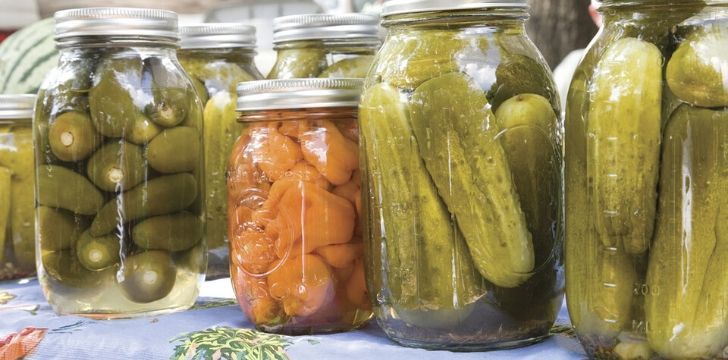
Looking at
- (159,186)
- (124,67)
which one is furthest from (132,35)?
(159,186)

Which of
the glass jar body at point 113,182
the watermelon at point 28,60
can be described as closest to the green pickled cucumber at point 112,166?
the glass jar body at point 113,182

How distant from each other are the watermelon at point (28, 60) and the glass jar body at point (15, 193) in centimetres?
56

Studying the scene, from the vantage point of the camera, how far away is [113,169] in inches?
41.9

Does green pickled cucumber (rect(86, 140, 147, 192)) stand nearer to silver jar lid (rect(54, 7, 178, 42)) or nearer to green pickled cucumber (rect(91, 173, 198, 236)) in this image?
green pickled cucumber (rect(91, 173, 198, 236))

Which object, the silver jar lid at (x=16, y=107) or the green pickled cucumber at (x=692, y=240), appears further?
the silver jar lid at (x=16, y=107)

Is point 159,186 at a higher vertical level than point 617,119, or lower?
lower

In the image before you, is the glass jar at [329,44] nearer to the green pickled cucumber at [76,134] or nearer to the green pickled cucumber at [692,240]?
the green pickled cucumber at [76,134]

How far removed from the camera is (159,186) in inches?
42.6

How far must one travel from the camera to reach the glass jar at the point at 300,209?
0.95 m

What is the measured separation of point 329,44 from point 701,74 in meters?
0.53

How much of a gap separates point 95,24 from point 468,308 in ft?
1.71

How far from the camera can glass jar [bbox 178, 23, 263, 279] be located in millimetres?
1235

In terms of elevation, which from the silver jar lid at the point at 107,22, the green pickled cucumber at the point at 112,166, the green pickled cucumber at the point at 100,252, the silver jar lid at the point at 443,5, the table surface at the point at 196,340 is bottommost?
the table surface at the point at 196,340

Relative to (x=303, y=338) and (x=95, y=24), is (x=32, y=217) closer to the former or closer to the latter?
(x=95, y=24)
